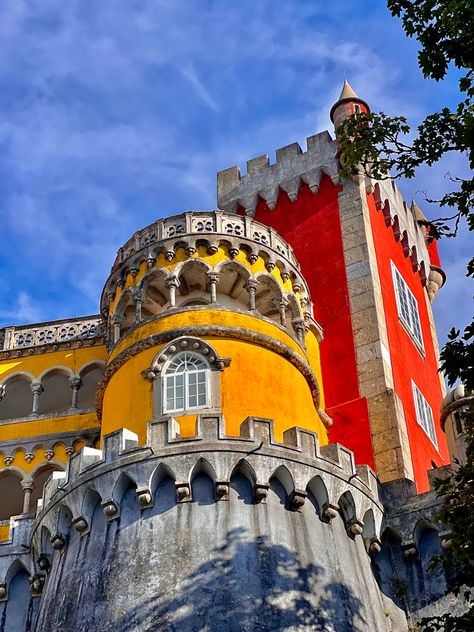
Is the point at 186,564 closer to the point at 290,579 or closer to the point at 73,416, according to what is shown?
the point at 290,579

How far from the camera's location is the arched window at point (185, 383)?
81.0 ft

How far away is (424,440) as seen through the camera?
32.0m

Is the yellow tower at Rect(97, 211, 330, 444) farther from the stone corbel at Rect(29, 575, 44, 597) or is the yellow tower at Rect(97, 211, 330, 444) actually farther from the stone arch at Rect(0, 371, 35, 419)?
the stone arch at Rect(0, 371, 35, 419)

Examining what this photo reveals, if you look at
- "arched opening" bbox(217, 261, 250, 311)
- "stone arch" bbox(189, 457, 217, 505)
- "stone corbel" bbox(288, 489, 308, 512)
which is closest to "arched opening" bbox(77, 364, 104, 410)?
"arched opening" bbox(217, 261, 250, 311)

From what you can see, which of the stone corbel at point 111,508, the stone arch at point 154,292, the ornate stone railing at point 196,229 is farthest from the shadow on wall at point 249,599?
the ornate stone railing at point 196,229

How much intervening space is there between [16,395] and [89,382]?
280cm

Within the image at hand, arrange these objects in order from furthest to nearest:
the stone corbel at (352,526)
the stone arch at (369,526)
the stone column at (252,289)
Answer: the stone column at (252,289) < the stone arch at (369,526) < the stone corbel at (352,526)

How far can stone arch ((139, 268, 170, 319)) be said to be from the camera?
2756 cm

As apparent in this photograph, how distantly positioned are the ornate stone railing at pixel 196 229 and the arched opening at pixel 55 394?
21.1 ft

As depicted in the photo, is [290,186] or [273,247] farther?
[290,186]

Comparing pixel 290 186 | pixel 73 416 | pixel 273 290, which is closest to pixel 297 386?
pixel 273 290

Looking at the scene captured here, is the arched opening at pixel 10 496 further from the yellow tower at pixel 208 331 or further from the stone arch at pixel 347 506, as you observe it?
the stone arch at pixel 347 506

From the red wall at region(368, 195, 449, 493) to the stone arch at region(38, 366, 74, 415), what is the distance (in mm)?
11063

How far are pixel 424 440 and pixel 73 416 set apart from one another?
37.7ft
